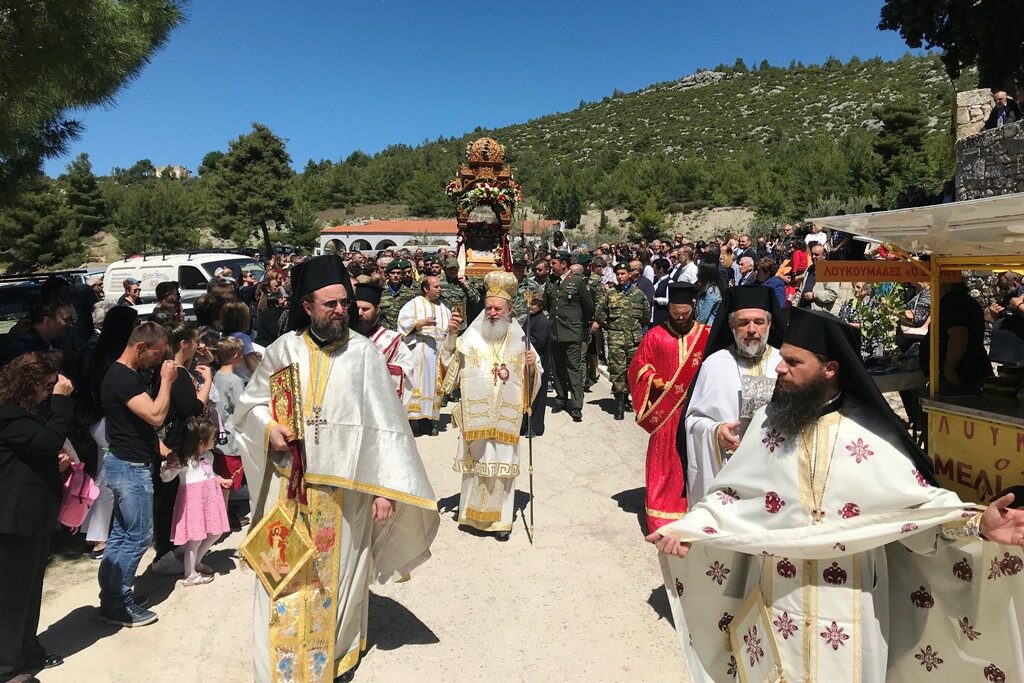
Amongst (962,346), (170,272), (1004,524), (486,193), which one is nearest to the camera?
(1004,524)

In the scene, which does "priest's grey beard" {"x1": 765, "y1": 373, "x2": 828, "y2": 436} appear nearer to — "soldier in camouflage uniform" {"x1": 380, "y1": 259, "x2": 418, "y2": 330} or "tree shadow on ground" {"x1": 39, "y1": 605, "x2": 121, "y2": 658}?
"tree shadow on ground" {"x1": 39, "y1": 605, "x2": 121, "y2": 658}

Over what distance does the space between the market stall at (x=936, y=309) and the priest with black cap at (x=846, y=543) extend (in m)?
0.47

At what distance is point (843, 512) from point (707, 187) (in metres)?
58.2

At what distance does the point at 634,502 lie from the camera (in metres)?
6.79

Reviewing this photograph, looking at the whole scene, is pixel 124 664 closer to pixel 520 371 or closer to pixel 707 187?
pixel 520 371

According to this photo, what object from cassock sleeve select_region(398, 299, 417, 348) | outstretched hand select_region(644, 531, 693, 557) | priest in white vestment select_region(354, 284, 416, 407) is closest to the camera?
outstretched hand select_region(644, 531, 693, 557)

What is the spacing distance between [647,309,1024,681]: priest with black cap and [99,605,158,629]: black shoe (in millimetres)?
3556

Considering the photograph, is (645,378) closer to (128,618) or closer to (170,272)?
(128,618)

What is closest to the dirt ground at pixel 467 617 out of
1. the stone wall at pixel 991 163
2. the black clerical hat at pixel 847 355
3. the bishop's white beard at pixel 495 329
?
the bishop's white beard at pixel 495 329

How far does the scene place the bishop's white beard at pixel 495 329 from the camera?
243 inches

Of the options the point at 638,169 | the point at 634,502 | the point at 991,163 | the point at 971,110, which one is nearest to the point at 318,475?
the point at 634,502

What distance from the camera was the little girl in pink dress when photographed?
4.95 meters

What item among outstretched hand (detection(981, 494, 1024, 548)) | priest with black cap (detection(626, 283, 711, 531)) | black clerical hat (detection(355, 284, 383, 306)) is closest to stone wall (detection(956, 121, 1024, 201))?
priest with black cap (detection(626, 283, 711, 531))

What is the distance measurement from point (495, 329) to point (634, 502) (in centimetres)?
222
